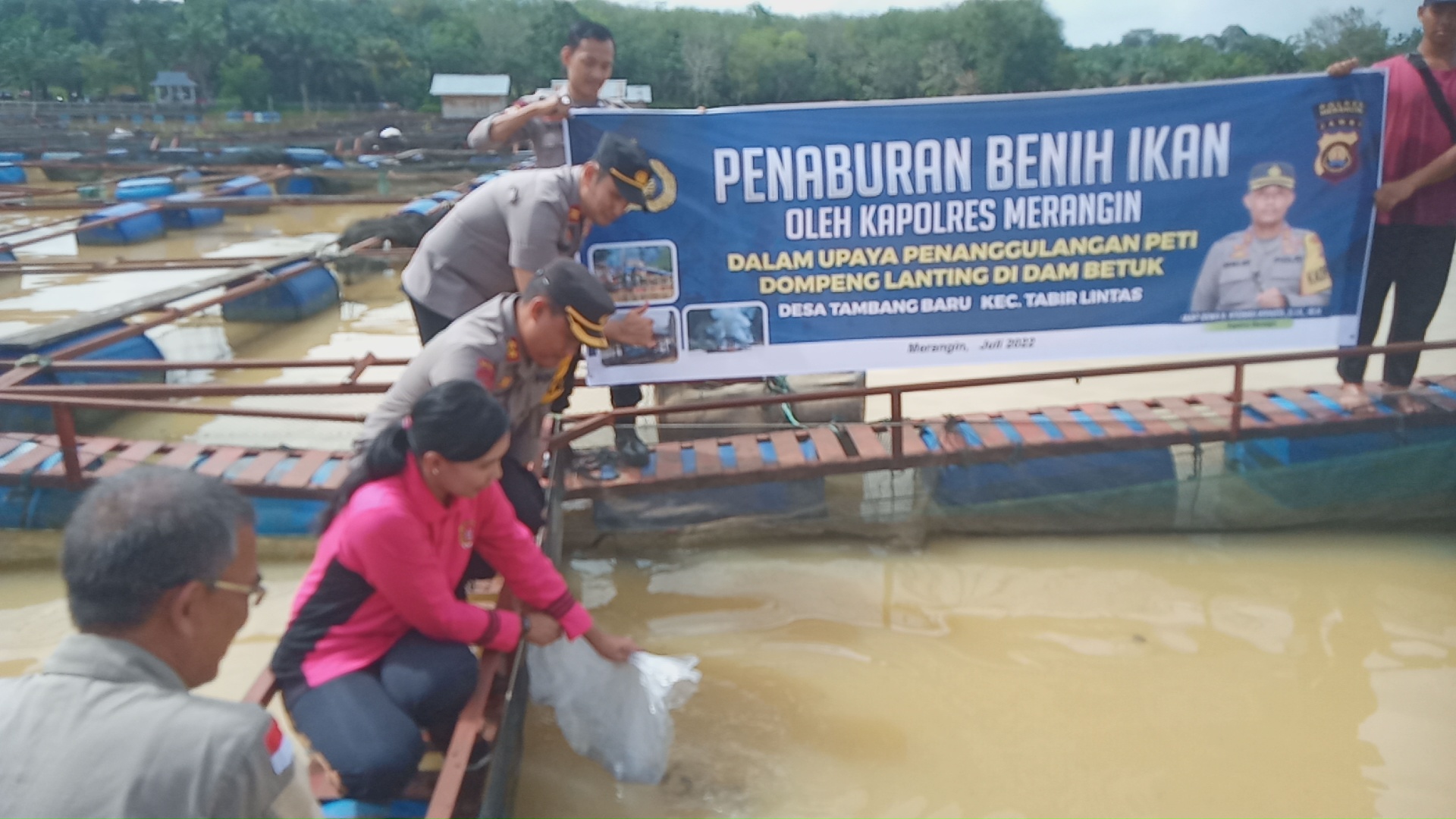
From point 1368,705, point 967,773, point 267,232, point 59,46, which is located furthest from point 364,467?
point 59,46

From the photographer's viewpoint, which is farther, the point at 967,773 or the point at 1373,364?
the point at 1373,364

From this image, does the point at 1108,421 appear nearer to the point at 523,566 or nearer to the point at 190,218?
the point at 523,566

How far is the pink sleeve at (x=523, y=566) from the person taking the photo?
9.21 ft

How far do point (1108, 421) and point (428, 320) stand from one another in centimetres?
306

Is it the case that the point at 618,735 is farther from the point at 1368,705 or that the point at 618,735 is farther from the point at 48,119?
the point at 48,119

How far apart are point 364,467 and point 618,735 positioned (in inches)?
42.2

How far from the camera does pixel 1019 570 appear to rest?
4.41m

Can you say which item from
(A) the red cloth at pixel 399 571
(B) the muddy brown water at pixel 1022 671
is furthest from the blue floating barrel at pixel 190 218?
(A) the red cloth at pixel 399 571

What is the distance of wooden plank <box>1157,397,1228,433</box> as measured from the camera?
14.8ft

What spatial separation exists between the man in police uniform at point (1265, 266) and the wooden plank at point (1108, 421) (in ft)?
1.98

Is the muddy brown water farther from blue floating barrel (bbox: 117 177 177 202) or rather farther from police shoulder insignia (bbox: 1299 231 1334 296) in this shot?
blue floating barrel (bbox: 117 177 177 202)

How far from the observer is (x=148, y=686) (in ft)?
4.40

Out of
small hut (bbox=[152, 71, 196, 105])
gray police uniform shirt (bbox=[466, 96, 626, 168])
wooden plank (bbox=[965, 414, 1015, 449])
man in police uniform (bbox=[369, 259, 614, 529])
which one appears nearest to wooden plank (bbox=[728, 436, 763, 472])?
wooden plank (bbox=[965, 414, 1015, 449])

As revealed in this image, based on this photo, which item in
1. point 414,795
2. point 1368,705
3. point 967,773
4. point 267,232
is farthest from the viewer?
point 267,232
